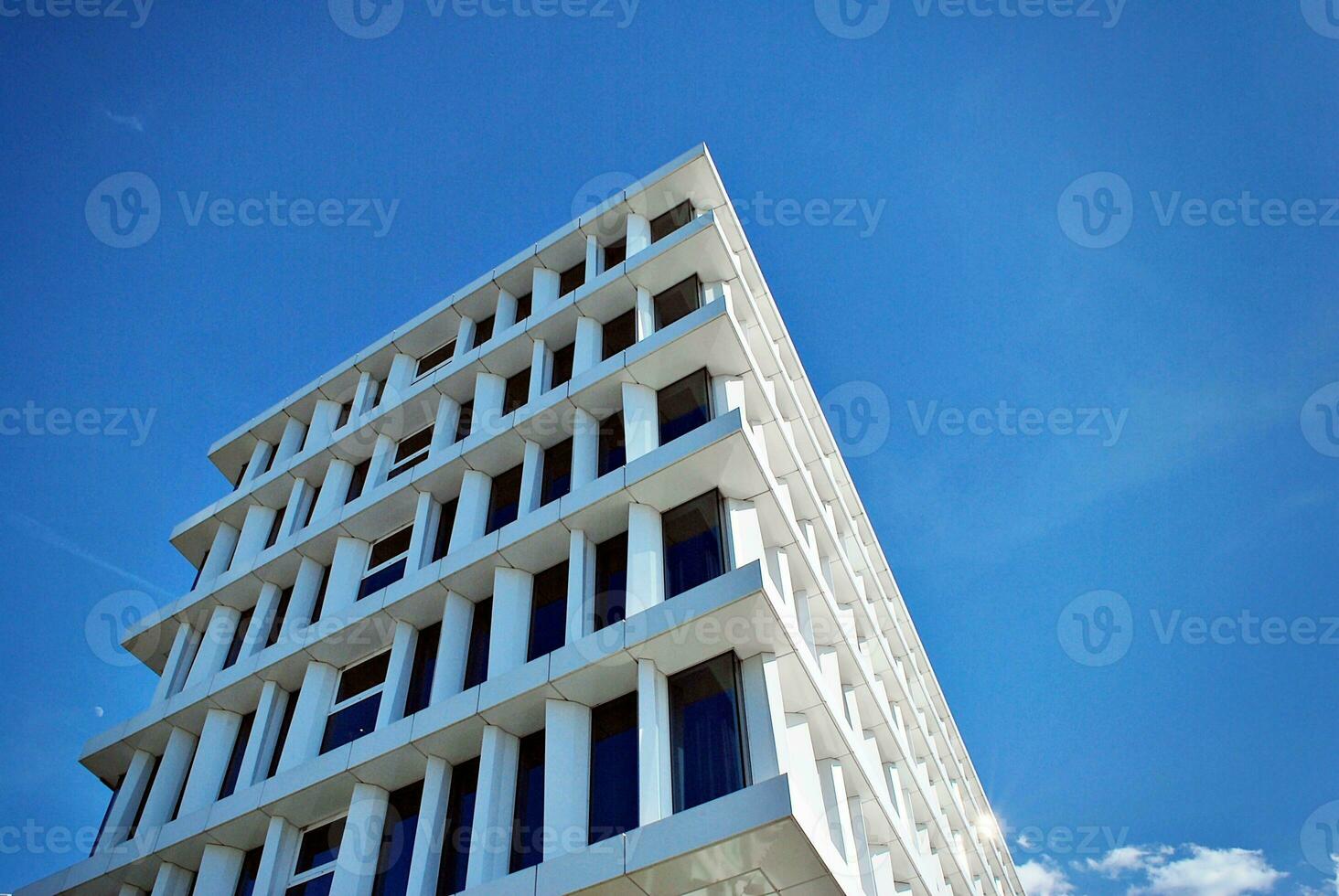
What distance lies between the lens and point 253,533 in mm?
20422

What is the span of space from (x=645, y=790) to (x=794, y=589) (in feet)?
19.2

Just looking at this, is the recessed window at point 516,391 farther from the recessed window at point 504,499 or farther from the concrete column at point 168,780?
the concrete column at point 168,780

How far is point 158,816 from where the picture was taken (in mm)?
15773

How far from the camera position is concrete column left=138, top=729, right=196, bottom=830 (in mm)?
15797

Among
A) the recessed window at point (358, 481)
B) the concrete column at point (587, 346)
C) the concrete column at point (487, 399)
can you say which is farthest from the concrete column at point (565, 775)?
the recessed window at point (358, 481)

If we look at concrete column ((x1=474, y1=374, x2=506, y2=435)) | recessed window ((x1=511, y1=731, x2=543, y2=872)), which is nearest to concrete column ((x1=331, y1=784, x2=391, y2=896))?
recessed window ((x1=511, y1=731, x2=543, y2=872))

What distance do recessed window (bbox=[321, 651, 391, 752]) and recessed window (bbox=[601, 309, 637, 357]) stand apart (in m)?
6.86

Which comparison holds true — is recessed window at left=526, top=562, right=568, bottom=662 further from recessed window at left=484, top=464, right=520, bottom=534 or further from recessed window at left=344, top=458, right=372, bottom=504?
recessed window at left=344, top=458, right=372, bottom=504

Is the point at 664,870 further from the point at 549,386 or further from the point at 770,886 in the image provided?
the point at 549,386

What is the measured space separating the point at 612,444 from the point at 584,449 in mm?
538

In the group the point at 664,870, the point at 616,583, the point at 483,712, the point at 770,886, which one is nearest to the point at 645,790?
the point at 664,870

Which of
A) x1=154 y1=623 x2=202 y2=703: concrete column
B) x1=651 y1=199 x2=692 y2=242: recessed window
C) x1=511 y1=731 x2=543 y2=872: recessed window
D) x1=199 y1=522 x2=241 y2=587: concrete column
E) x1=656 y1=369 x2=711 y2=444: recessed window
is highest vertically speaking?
x1=651 y1=199 x2=692 y2=242: recessed window

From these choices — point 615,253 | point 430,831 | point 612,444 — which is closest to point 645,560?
point 612,444

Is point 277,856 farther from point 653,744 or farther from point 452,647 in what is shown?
point 653,744
